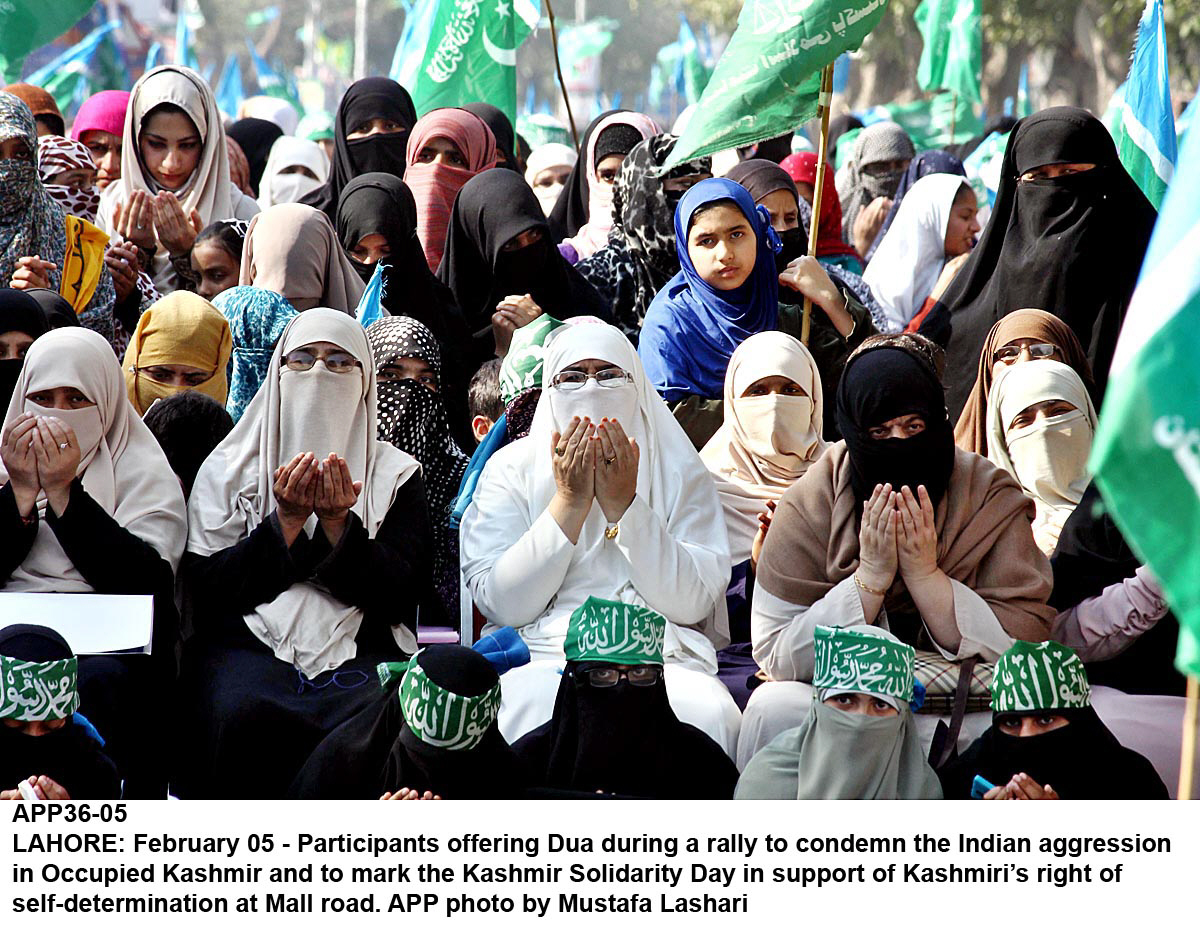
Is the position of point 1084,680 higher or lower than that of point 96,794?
higher

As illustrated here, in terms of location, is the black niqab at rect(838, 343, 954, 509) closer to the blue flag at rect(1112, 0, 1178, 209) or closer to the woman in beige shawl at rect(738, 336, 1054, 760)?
the woman in beige shawl at rect(738, 336, 1054, 760)

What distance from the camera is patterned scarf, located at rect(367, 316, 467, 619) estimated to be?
476 centimetres

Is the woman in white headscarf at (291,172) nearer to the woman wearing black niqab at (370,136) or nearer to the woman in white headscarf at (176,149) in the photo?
the woman wearing black niqab at (370,136)

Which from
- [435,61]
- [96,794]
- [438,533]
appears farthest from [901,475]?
[435,61]

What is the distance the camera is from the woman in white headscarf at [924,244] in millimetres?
6875

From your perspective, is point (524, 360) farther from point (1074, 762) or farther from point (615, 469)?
point (1074, 762)

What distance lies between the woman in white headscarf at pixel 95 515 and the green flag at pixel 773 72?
75.2 inches

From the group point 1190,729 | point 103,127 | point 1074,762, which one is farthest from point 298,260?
point 1190,729

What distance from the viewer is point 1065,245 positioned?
5.42 meters

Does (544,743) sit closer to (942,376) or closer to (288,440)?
(288,440)

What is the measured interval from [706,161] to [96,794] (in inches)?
138

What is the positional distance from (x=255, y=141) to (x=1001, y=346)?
17.1ft

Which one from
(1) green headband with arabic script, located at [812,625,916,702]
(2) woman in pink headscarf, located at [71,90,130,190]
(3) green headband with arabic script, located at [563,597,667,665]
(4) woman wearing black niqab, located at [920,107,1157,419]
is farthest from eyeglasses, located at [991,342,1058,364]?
(2) woman in pink headscarf, located at [71,90,130,190]
